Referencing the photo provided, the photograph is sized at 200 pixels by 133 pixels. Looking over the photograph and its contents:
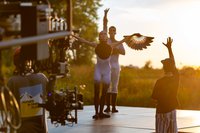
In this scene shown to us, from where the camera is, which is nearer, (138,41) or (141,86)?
(138,41)

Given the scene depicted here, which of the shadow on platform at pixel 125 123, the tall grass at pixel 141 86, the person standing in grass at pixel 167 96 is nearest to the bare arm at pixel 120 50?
the shadow on platform at pixel 125 123

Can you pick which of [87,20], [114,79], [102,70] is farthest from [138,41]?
[87,20]

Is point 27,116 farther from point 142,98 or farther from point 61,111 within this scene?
point 142,98

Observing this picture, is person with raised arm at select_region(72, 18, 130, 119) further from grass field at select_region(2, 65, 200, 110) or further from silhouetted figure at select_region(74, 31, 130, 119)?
grass field at select_region(2, 65, 200, 110)

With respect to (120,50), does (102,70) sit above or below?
below

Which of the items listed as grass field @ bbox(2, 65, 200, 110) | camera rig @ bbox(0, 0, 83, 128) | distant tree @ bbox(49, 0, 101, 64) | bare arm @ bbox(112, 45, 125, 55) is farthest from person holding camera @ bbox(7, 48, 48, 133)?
distant tree @ bbox(49, 0, 101, 64)

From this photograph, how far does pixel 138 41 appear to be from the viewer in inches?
649

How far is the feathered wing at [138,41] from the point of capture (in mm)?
16327

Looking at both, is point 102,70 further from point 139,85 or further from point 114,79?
point 139,85

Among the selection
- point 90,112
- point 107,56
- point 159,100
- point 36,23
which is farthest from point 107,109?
point 36,23

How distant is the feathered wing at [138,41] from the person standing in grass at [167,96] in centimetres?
381

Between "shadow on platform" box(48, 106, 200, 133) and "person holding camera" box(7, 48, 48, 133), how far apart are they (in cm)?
361

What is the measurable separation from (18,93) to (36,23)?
7.93ft

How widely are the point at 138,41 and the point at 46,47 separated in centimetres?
806
